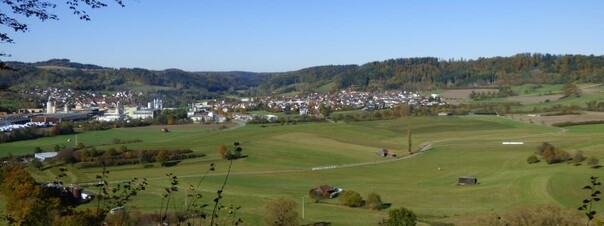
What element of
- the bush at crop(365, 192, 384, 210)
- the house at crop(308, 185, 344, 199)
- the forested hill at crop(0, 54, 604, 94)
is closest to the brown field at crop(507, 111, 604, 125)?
the forested hill at crop(0, 54, 604, 94)

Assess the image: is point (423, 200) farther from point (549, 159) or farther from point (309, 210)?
point (549, 159)

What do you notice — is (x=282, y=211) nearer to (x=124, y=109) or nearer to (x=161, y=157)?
(x=161, y=157)

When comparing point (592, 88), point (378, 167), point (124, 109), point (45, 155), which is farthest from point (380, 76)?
point (45, 155)

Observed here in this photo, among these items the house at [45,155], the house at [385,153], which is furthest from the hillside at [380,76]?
the house at [385,153]

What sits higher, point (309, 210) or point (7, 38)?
point (7, 38)

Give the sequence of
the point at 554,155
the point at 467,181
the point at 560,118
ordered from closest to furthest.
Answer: the point at 467,181 < the point at 554,155 < the point at 560,118

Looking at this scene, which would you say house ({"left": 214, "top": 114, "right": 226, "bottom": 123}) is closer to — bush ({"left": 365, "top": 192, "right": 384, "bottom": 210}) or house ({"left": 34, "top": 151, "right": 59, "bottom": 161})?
house ({"left": 34, "top": 151, "right": 59, "bottom": 161})

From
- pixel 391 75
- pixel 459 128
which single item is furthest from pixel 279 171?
pixel 391 75
